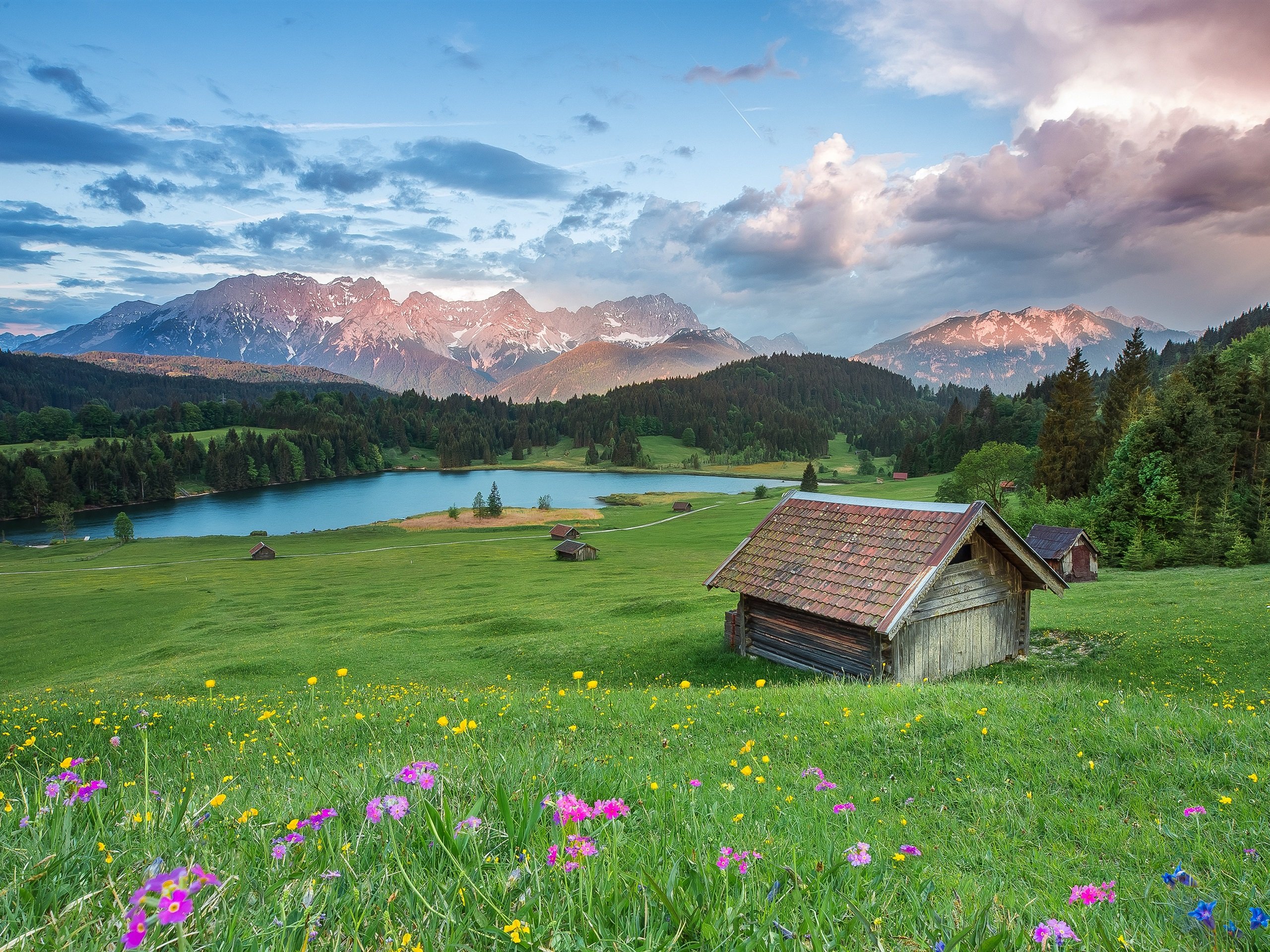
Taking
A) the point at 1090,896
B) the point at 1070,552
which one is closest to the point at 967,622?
the point at 1090,896

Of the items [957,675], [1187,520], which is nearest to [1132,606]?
[957,675]

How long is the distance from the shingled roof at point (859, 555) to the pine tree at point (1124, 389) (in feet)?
192

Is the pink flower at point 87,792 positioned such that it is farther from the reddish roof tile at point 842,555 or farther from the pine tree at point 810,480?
the pine tree at point 810,480

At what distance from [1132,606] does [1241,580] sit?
9.97 metres

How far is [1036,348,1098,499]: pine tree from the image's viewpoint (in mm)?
65375

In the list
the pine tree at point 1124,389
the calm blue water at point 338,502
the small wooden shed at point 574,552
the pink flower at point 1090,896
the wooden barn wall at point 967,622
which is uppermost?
the pine tree at point 1124,389

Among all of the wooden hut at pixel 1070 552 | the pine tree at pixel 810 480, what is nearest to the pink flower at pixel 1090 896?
the wooden hut at pixel 1070 552

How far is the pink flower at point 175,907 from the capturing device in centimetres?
150

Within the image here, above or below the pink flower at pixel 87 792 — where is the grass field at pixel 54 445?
below

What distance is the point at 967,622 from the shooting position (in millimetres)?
18656

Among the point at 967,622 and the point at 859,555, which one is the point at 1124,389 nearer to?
the point at 967,622

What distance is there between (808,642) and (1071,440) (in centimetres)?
6269

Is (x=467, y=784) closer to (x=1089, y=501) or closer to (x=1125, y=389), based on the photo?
(x=1089, y=501)

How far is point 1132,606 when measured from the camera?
1099 inches
